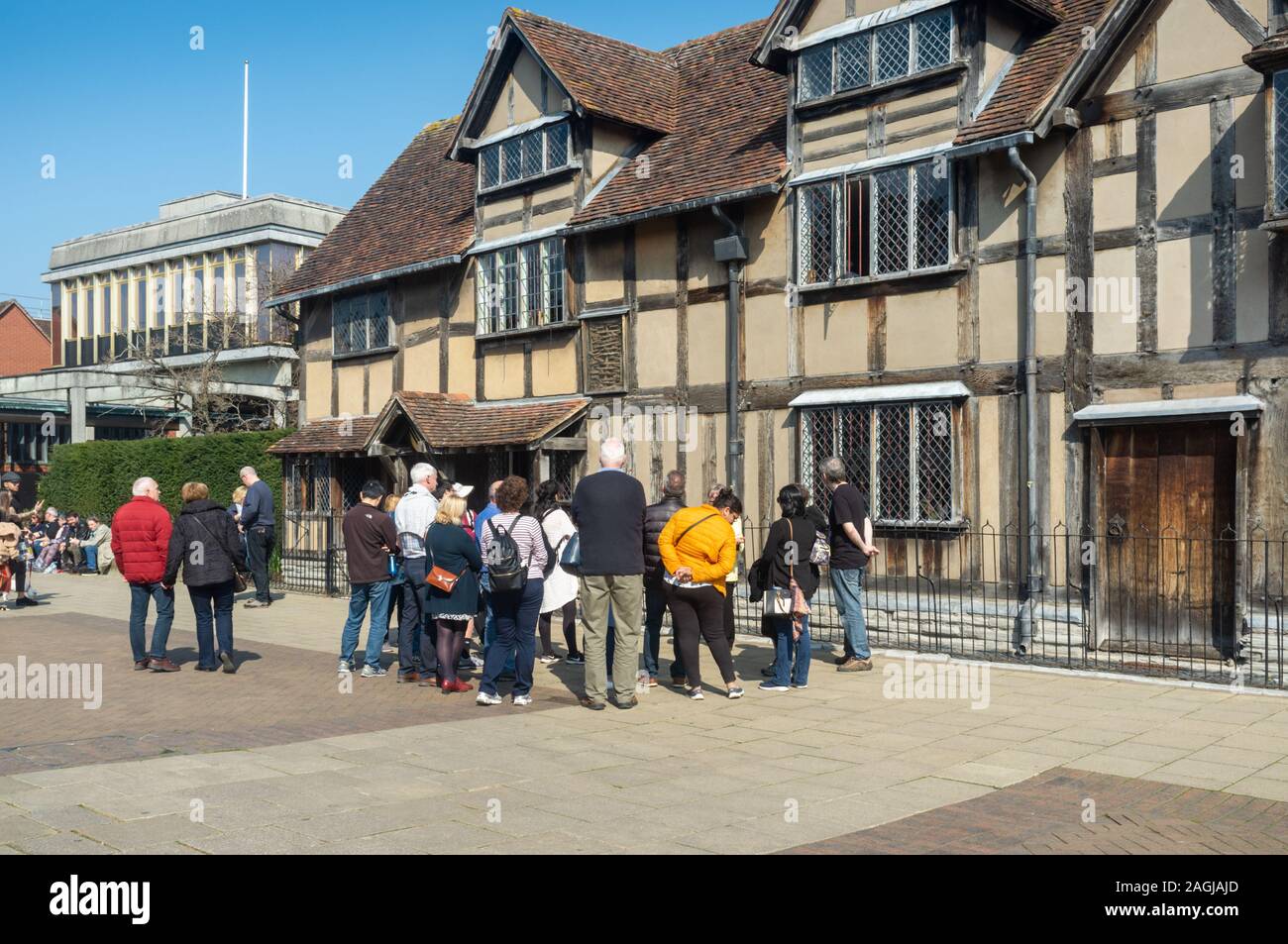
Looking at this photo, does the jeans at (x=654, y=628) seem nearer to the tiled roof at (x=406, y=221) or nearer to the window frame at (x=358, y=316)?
the tiled roof at (x=406, y=221)

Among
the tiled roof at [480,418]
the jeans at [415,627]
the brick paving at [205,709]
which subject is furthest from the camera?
the tiled roof at [480,418]

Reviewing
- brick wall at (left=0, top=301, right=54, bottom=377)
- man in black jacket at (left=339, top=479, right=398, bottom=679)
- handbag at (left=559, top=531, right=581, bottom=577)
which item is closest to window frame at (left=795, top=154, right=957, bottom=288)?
handbag at (left=559, top=531, right=581, bottom=577)

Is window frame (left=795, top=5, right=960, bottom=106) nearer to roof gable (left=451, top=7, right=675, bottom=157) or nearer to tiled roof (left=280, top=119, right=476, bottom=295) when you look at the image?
roof gable (left=451, top=7, right=675, bottom=157)

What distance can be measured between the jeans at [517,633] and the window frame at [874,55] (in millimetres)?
7820

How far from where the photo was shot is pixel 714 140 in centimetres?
1689

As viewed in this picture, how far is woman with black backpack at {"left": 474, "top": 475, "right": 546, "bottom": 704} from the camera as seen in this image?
9891 millimetres

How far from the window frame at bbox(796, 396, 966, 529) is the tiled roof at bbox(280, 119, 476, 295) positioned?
296 inches

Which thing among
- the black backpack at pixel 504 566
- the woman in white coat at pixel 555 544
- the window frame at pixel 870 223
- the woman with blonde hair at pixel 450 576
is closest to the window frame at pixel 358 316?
the window frame at pixel 870 223

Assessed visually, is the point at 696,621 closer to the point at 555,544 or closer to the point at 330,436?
the point at 555,544

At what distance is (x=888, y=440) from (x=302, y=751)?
26.8ft

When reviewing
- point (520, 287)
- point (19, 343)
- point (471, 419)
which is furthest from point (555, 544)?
point (19, 343)

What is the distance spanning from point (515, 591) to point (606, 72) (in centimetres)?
1133

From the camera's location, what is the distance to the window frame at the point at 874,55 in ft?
45.1

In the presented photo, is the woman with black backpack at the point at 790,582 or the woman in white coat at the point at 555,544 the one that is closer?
the woman with black backpack at the point at 790,582
